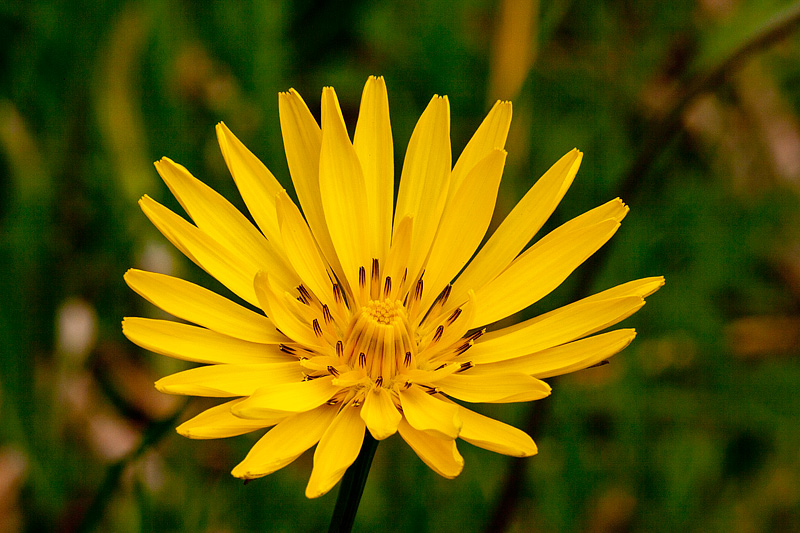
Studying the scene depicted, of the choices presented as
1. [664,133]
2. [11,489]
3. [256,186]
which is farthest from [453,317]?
[11,489]

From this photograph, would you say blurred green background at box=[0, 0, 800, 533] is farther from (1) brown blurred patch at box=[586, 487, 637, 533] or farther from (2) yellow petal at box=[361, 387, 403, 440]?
(2) yellow petal at box=[361, 387, 403, 440]

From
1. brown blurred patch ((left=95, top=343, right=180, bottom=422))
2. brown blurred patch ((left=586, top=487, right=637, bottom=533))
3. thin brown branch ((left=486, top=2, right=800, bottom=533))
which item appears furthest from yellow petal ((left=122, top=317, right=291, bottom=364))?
brown blurred patch ((left=586, top=487, right=637, bottom=533))

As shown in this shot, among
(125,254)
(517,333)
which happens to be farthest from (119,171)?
(517,333)

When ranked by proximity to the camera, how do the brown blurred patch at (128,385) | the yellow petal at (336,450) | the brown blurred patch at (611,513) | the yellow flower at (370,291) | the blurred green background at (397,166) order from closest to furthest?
the yellow petal at (336,450)
the yellow flower at (370,291)
the blurred green background at (397,166)
the brown blurred patch at (611,513)
the brown blurred patch at (128,385)

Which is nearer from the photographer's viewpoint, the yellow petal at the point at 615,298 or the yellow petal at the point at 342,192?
the yellow petal at the point at 615,298

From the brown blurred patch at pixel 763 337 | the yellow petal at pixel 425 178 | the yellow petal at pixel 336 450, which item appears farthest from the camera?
the brown blurred patch at pixel 763 337

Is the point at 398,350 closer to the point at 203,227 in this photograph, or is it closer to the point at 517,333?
the point at 517,333

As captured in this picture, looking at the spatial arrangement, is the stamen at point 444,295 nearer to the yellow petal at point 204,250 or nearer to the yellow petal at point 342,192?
the yellow petal at point 342,192

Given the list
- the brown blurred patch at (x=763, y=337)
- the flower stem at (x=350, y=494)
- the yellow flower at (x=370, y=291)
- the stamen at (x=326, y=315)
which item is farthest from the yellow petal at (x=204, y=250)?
the brown blurred patch at (x=763, y=337)
